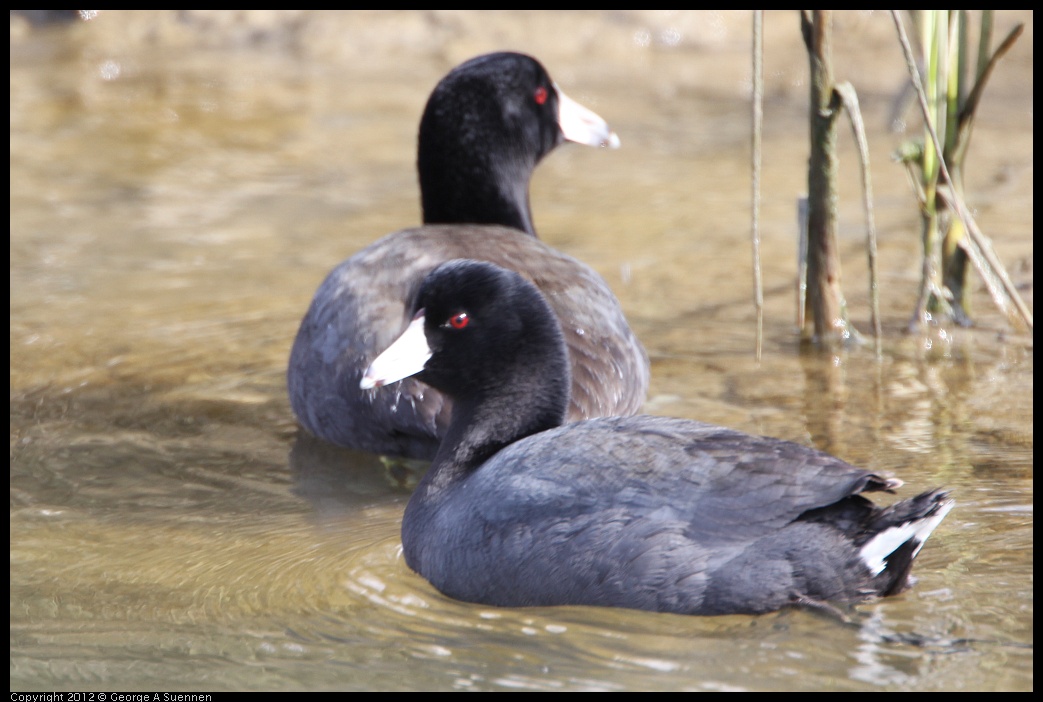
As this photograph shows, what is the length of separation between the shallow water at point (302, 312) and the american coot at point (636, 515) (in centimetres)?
7

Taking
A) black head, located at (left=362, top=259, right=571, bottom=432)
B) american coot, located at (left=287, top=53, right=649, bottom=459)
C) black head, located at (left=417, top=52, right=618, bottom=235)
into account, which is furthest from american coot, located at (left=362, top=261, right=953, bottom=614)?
A: black head, located at (left=417, top=52, right=618, bottom=235)

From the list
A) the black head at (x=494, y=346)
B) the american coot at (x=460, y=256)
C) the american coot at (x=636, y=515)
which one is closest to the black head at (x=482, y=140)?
the american coot at (x=460, y=256)

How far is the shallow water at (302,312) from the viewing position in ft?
10.0

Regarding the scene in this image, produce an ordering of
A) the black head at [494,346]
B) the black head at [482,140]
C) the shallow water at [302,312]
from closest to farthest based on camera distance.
A: the shallow water at [302,312], the black head at [494,346], the black head at [482,140]

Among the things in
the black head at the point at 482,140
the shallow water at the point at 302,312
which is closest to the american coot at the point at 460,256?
the black head at the point at 482,140

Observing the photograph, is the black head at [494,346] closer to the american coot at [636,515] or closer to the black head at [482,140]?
the american coot at [636,515]

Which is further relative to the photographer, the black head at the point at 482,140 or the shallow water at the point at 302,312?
the black head at the point at 482,140

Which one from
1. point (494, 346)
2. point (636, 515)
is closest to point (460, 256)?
point (494, 346)

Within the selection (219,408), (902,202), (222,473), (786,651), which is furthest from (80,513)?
(902,202)

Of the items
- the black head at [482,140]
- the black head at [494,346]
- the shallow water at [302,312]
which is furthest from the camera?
the black head at [482,140]

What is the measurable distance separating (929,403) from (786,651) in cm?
203

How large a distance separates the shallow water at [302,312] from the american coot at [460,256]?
239 millimetres

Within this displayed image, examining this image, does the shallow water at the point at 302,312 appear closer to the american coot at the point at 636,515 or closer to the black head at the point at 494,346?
the american coot at the point at 636,515

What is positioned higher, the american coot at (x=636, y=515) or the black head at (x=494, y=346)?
the black head at (x=494, y=346)
